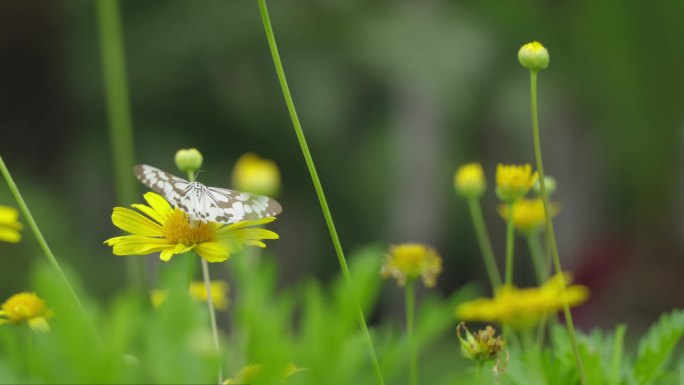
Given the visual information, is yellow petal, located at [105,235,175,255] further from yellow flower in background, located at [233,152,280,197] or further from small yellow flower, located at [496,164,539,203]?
yellow flower in background, located at [233,152,280,197]

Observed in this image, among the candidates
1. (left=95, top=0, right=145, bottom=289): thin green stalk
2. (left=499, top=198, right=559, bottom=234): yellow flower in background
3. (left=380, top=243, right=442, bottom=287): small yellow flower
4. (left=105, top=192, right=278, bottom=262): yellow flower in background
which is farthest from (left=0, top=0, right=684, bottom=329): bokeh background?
(left=105, top=192, right=278, bottom=262): yellow flower in background

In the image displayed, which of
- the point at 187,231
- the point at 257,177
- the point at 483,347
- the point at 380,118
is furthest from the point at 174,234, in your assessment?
the point at 380,118

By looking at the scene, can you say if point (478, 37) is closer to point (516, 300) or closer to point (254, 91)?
point (254, 91)

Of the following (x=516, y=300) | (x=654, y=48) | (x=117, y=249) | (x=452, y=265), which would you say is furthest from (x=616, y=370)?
(x=452, y=265)

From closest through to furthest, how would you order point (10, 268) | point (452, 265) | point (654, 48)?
point (654, 48) < point (10, 268) < point (452, 265)

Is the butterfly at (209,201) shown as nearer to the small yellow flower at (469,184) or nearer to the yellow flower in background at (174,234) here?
the yellow flower in background at (174,234)
